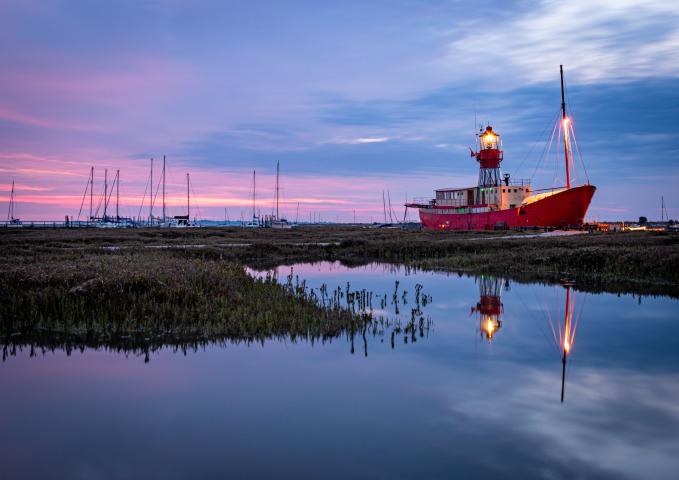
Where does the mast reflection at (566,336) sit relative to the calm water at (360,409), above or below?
above

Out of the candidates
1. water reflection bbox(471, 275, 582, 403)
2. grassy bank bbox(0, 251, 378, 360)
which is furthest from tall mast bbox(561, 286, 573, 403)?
grassy bank bbox(0, 251, 378, 360)

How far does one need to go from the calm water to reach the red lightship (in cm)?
5405

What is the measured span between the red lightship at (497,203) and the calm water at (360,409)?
177 ft

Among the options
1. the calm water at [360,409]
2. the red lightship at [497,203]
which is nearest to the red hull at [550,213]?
the red lightship at [497,203]

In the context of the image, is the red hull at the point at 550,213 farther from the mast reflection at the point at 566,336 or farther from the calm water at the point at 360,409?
the calm water at the point at 360,409

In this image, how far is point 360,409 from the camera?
10023 millimetres

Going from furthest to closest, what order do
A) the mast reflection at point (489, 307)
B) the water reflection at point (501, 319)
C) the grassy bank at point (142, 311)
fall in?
1. the mast reflection at point (489, 307)
2. the water reflection at point (501, 319)
3. the grassy bank at point (142, 311)

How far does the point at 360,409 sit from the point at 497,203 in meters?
71.3

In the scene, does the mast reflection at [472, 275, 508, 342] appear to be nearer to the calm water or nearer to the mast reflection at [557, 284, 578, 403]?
the calm water

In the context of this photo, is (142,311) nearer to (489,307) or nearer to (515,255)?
(489,307)

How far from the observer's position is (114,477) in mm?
7457

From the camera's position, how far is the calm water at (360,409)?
7863 mm

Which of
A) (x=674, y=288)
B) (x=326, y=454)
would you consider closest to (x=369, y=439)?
(x=326, y=454)

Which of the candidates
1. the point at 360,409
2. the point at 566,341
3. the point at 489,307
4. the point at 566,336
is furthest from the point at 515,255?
the point at 360,409
